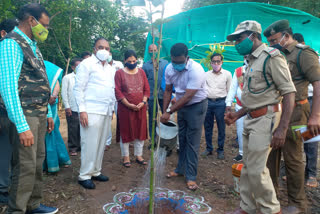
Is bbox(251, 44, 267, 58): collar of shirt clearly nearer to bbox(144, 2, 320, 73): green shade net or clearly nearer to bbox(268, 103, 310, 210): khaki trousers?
bbox(268, 103, 310, 210): khaki trousers

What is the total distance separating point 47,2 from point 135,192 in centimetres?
868

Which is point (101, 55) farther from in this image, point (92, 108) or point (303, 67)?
point (303, 67)

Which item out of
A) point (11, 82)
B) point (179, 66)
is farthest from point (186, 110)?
point (11, 82)

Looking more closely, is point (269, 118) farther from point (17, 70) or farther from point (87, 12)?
point (87, 12)

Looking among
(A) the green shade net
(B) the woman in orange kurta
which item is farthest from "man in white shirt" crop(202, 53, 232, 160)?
(A) the green shade net

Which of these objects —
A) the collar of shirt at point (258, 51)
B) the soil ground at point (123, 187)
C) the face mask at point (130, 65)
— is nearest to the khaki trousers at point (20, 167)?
the soil ground at point (123, 187)

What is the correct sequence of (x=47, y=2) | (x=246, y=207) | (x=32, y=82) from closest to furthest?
(x=32, y=82) < (x=246, y=207) < (x=47, y=2)

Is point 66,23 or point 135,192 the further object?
point 66,23

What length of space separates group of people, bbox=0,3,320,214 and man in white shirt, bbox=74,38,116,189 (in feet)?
0.04

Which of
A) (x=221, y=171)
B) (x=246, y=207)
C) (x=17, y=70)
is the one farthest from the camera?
(x=221, y=171)

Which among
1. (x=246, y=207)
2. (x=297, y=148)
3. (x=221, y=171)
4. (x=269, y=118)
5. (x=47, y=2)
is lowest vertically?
(x=221, y=171)

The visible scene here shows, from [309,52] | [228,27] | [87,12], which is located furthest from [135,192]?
[87,12]

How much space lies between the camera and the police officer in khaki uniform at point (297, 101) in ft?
8.10

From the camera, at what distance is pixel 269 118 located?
7.11ft
